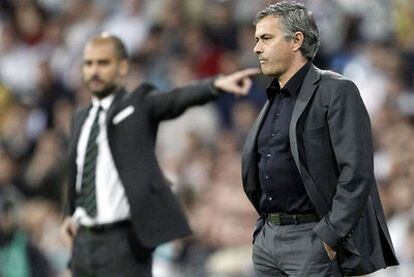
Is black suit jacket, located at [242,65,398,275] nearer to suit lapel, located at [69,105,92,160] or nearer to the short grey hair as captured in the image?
the short grey hair

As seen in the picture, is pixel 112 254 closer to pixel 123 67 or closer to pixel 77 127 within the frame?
pixel 77 127

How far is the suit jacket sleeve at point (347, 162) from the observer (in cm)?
443

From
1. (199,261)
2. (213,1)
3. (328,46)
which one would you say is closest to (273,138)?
(199,261)

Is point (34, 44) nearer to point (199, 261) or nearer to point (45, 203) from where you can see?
point (45, 203)

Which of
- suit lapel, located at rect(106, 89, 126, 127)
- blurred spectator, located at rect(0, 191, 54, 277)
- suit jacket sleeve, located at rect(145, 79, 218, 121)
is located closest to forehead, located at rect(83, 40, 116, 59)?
suit lapel, located at rect(106, 89, 126, 127)

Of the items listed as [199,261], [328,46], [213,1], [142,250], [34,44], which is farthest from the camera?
[34,44]

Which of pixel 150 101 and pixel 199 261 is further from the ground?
pixel 150 101

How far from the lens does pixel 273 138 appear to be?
4750 millimetres

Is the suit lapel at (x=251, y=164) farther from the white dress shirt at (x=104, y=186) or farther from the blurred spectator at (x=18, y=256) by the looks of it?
the blurred spectator at (x=18, y=256)

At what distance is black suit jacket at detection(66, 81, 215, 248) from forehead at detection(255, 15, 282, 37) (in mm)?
1419

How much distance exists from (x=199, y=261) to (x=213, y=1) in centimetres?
313

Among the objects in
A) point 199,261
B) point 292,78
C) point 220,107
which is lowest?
point 199,261

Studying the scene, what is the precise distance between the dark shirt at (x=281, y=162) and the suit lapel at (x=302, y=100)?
0.04 metres

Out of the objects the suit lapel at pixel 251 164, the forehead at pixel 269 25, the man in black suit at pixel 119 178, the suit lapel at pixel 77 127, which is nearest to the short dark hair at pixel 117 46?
the man in black suit at pixel 119 178
